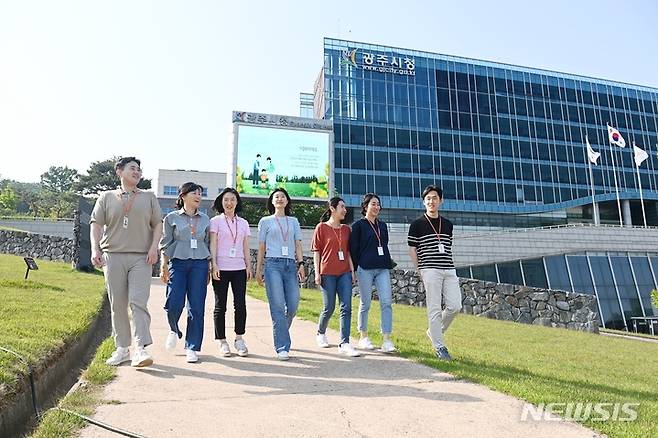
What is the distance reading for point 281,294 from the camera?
469 cm

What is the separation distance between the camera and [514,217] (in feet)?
171

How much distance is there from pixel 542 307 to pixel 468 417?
13.1 metres

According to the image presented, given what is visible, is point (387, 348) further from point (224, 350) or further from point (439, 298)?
point (224, 350)

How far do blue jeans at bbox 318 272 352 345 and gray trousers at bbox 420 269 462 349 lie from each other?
86 centimetres

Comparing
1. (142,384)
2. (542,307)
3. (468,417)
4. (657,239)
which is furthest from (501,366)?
(657,239)

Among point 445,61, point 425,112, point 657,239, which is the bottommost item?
point 657,239

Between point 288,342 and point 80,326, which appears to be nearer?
point 288,342

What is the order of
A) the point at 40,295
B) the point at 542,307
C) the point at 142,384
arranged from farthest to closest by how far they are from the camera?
1. the point at 542,307
2. the point at 40,295
3. the point at 142,384

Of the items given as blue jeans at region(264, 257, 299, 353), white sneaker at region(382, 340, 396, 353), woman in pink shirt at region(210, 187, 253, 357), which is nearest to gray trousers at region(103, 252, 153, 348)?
woman in pink shirt at region(210, 187, 253, 357)

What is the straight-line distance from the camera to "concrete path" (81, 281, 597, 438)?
8.43ft

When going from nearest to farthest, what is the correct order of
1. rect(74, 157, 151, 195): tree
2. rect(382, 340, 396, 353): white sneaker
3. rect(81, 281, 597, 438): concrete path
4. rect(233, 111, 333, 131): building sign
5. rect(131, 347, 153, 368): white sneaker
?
rect(81, 281, 597, 438): concrete path
rect(131, 347, 153, 368): white sneaker
rect(382, 340, 396, 353): white sneaker
rect(233, 111, 333, 131): building sign
rect(74, 157, 151, 195): tree

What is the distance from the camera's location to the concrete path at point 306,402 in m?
2.57

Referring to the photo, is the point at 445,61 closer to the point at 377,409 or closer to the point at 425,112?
the point at 425,112

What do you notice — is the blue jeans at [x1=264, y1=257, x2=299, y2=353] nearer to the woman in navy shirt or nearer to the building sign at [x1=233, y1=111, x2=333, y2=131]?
the woman in navy shirt
